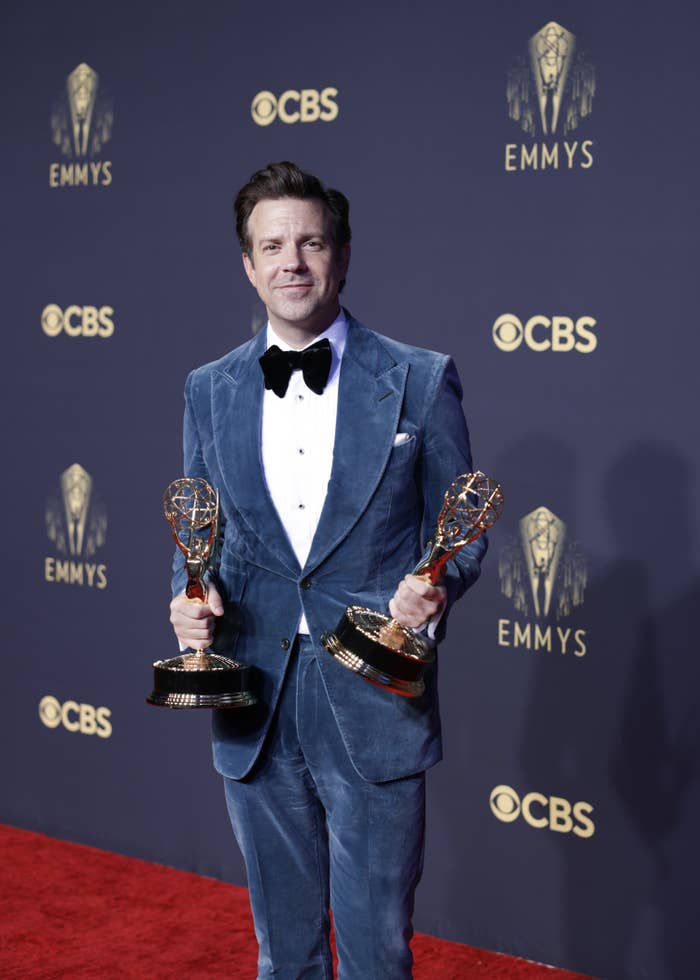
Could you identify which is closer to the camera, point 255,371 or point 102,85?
point 255,371

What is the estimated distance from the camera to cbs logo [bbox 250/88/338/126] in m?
3.21

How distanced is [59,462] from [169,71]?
1178 millimetres

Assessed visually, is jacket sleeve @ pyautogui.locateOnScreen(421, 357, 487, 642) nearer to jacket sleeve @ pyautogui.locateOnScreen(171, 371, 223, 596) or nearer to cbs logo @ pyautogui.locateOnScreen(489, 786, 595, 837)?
jacket sleeve @ pyautogui.locateOnScreen(171, 371, 223, 596)

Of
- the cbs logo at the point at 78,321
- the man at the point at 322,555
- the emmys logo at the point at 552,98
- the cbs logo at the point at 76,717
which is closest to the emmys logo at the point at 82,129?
the cbs logo at the point at 78,321

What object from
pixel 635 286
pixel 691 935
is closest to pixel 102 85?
pixel 635 286

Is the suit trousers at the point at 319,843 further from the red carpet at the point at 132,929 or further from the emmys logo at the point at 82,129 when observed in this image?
the emmys logo at the point at 82,129

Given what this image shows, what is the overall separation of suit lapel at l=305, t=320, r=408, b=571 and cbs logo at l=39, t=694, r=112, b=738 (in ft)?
6.46

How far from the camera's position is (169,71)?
11.3 feet

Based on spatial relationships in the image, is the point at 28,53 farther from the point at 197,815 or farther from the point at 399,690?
the point at 399,690

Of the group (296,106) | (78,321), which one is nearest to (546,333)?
(296,106)

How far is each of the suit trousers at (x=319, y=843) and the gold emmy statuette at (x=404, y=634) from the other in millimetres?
140

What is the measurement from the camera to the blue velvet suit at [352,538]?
6.55 ft

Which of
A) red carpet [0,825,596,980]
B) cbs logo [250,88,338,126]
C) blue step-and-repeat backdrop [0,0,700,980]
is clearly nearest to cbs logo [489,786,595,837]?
blue step-and-repeat backdrop [0,0,700,980]

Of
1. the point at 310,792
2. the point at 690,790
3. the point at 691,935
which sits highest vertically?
the point at 310,792
